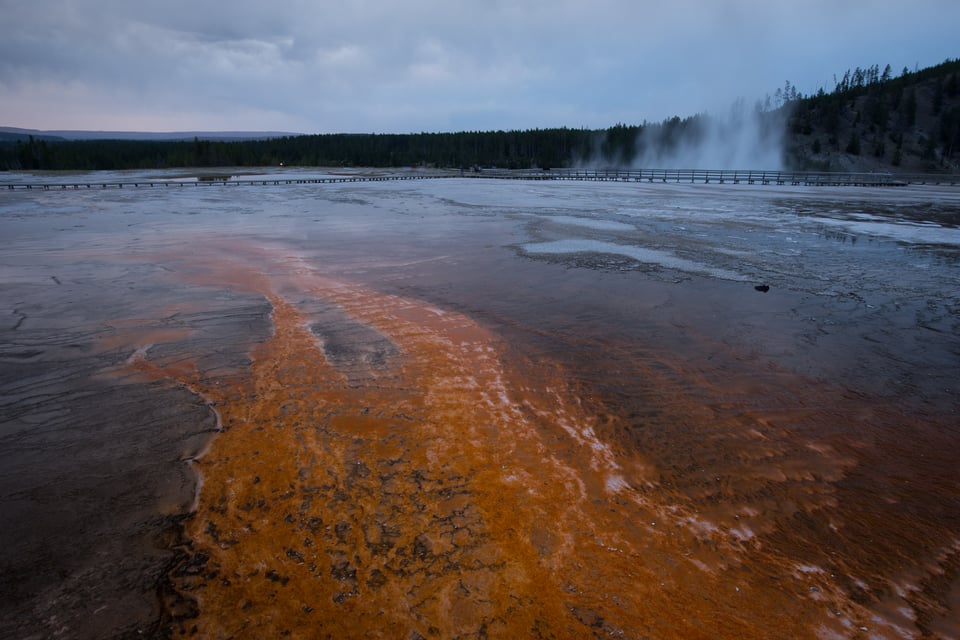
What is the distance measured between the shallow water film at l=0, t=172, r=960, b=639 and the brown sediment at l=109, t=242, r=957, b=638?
2 cm

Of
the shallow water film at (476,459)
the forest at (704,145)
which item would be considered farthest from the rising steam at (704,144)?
the shallow water film at (476,459)

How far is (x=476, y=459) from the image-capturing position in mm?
4750

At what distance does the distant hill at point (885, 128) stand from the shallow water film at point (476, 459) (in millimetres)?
93706

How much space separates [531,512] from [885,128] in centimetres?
11423

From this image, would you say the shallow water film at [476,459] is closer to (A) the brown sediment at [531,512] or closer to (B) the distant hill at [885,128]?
(A) the brown sediment at [531,512]

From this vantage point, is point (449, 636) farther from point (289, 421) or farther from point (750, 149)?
point (750, 149)

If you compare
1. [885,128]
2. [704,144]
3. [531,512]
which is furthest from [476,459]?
[704,144]

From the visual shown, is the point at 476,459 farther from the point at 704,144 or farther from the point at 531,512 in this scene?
the point at 704,144

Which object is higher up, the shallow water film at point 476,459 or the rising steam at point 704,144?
the rising steam at point 704,144

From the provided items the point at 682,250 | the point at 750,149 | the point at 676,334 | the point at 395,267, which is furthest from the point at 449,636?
the point at 750,149

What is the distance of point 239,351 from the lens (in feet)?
23.5

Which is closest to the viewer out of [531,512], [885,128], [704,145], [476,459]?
[531,512]

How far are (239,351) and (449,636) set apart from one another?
539cm

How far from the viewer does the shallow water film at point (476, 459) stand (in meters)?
3.24
